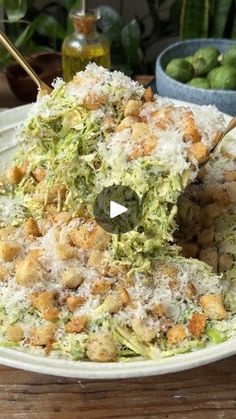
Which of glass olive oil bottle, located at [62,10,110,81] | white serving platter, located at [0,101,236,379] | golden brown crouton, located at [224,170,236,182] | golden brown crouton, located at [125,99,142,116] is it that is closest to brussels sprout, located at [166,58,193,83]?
glass olive oil bottle, located at [62,10,110,81]

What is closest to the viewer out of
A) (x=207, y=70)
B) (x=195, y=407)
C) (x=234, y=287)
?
(x=195, y=407)

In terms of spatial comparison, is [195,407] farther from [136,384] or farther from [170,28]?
[170,28]

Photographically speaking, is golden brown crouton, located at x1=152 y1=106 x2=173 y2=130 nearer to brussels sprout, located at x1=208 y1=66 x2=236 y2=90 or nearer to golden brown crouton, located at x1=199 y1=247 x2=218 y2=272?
golden brown crouton, located at x1=199 y1=247 x2=218 y2=272

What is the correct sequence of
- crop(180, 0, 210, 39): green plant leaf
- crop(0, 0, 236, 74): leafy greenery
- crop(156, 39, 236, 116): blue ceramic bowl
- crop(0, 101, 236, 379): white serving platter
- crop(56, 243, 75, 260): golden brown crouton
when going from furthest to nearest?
crop(180, 0, 210, 39): green plant leaf < crop(0, 0, 236, 74): leafy greenery < crop(156, 39, 236, 116): blue ceramic bowl < crop(56, 243, 75, 260): golden brown crouton < crop(0, 101, 236, 379): white serving platter

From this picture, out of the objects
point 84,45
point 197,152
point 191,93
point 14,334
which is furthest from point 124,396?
point 84,45

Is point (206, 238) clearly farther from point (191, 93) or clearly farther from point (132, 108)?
point (191, 93)

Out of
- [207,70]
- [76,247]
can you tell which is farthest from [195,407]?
[207,70]

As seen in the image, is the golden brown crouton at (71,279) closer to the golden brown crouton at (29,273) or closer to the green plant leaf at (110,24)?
the golden brown crouton at (29,273)
